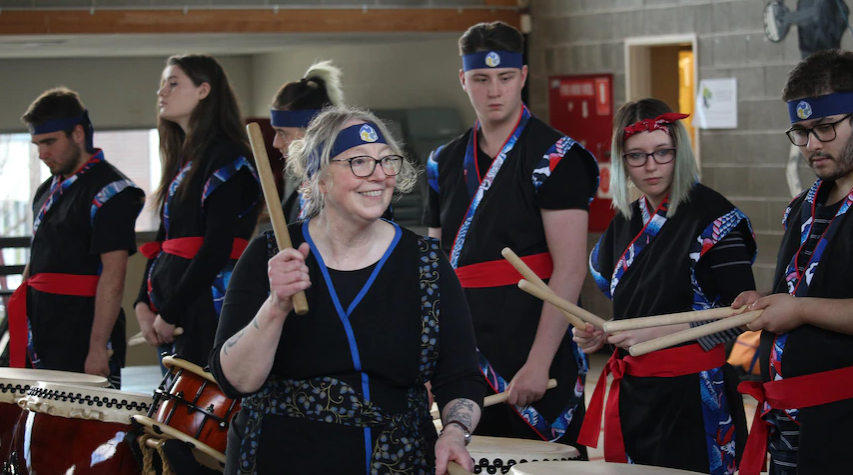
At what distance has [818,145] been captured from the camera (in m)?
2.28

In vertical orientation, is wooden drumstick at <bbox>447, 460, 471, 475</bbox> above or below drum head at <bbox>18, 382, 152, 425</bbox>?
above

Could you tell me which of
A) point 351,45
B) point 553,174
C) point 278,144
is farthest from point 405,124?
point 553,174

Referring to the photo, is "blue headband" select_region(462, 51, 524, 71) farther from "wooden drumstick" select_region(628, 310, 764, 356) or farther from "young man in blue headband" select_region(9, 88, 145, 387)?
"young man in blue headband" select_region(9, 88, 145, 387)

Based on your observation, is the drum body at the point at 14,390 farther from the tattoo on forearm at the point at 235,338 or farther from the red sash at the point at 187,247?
the tattoo on forearm at the point at 235,338

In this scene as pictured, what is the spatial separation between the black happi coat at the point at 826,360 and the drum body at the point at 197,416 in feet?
4.57

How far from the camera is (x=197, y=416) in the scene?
279 centimetres

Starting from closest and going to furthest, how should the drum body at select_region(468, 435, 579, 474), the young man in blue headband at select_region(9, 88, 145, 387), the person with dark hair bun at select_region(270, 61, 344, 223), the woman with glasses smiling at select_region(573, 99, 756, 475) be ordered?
the drum body at select_region(468, 435, 579, 474) < the woman with glasses smiling at select_region(573, 99, 756, 475) < the person with dark hair bun at select_region(270, 61, 344, 223) < the young man in blue headband at select_region(9, 88, 145, 387)

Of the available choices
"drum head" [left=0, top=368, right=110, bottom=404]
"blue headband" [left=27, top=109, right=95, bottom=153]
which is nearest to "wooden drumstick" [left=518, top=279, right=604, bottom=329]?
"drum head" [left=0, top=368, right=110, bottom=404]

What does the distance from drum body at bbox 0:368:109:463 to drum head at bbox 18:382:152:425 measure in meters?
0.21

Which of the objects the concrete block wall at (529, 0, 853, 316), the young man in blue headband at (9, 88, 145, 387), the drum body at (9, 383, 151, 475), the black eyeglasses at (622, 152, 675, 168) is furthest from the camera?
the concrete block wall at (529, 0, 853, 316)

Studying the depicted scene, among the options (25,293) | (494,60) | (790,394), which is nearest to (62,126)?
(25,293)

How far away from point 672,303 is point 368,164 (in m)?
0.98

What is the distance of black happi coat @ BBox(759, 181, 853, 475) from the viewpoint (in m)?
2.21

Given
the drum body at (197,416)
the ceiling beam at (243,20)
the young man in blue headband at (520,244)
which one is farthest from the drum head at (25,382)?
the ceiling beam at (243,20)
